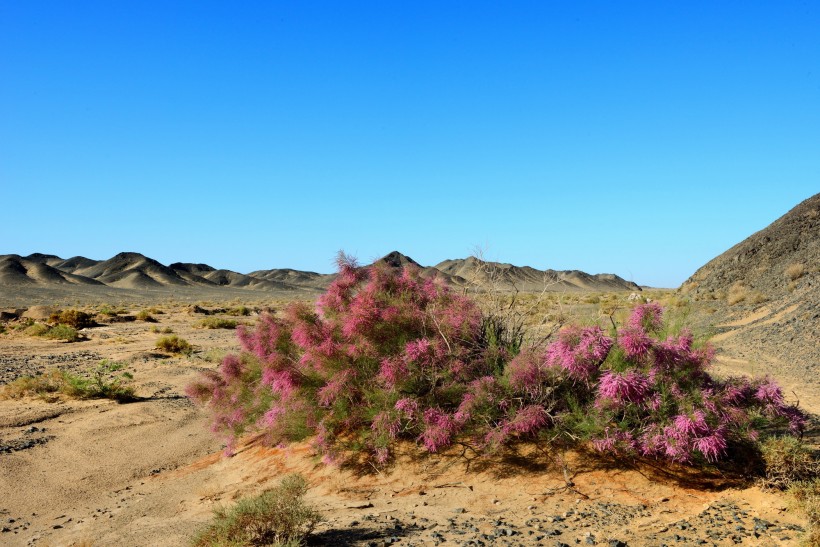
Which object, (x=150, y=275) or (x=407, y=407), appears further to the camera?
(x=150, y=275)

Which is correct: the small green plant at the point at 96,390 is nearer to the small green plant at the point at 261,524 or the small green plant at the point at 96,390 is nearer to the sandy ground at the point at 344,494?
the sandy ground at the point at 344,494

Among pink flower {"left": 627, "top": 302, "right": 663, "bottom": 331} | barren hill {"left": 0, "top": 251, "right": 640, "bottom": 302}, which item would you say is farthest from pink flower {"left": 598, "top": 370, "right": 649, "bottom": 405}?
barren hill {"left": 0, "top": 251, "right": 640, "bottom": 302}

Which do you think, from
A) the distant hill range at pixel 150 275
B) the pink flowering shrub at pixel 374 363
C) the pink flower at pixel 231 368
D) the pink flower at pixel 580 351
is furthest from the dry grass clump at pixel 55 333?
the distant hill range at pixel 150 275

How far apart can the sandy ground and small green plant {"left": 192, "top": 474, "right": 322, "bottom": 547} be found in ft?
0.92

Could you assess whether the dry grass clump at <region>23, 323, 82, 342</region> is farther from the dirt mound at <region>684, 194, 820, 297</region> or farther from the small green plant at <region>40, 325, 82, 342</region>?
the dirt mound at <region>684, 194, 820, 297</region>

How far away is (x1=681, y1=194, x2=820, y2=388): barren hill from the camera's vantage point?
17016 millimetres

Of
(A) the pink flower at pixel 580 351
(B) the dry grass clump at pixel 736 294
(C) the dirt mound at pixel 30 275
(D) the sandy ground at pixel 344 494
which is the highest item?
(C) the dirt mound at pixel 30 275

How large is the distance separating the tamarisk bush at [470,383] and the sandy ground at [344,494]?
Answer: 1.25 feet

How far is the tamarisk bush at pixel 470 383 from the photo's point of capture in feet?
23.1

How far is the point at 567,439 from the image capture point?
7832 mm

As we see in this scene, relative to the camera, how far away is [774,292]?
79.7 feet

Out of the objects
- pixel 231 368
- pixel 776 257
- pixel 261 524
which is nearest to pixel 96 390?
pixel 231 368

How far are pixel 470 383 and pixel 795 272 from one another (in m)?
22.2

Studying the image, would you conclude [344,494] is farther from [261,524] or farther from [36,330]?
[36,330]
